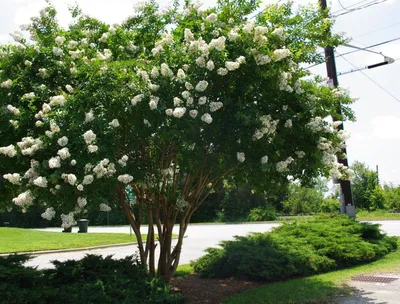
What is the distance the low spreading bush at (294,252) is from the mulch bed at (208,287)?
0.27 m

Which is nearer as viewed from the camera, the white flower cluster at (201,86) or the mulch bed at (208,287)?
the white flower cluster at (201,86)

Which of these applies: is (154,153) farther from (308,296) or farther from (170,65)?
(308,296)

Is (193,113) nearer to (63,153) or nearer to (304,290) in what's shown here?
(63,153)

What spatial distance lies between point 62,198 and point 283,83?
121 inches

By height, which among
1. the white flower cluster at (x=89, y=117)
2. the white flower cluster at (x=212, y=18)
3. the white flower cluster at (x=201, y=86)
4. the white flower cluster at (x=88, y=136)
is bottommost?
the white flower cluster at (x=88, y=136)

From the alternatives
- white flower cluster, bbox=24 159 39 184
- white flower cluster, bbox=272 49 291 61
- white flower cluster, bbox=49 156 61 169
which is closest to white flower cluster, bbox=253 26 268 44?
white flower cluster, bbox=272 49 291 61

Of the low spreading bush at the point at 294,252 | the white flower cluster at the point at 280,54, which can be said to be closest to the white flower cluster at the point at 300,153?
the white flower cluster at the point at 280,54

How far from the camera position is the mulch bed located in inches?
295

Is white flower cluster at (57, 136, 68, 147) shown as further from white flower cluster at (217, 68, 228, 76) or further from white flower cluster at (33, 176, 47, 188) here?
white flower cluster at (217, 68, 228, 76)

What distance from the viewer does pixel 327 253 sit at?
1022 centimetres

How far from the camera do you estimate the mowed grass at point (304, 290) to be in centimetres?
A: 704

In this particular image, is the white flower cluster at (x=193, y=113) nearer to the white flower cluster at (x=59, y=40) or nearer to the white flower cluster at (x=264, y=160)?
the white flower cluster at (x=264, y=160)

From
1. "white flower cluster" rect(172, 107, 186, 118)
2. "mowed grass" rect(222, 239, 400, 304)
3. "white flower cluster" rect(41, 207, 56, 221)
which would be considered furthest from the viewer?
"mowed grass" rect(222, 239, 400, 304)

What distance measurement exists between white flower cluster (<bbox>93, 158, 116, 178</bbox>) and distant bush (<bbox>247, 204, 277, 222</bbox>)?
3451 cm
